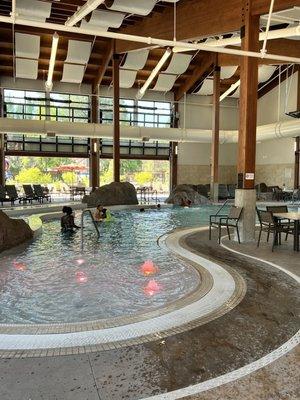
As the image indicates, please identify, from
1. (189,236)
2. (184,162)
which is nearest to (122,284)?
(189,236)

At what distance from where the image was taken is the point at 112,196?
1445 centimetres

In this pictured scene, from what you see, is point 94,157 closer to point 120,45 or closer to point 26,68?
point 26,68

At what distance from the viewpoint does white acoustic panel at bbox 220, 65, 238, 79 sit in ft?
61.9

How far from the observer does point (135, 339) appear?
9.38ft

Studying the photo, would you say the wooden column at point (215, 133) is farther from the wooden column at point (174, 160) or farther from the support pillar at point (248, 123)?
the support pillar at point (248, 123)

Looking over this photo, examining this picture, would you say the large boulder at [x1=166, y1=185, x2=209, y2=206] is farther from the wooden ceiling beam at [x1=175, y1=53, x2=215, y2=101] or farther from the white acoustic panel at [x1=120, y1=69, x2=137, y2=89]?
the white acoustic panel at [x1=120, y1=69, x2=137, y2=89]

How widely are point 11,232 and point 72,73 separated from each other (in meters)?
13.7

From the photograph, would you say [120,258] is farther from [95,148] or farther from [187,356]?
[95,148]

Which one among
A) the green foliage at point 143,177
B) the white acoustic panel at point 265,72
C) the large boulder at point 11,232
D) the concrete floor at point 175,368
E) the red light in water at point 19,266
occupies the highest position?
the white acoustic panel at point 265,72

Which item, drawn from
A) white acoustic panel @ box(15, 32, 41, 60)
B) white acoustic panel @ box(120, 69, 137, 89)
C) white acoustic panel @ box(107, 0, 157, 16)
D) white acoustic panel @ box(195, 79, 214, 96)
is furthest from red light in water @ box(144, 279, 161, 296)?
white acoustic panel @ box(195, 79, 214, 96)

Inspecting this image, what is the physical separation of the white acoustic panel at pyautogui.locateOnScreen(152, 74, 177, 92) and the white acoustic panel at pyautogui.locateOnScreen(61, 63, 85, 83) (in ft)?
13.8

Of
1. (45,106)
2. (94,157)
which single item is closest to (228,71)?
(94,157)

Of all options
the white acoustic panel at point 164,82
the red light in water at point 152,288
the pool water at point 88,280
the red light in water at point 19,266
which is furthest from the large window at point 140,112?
the red light in water at point 152,288

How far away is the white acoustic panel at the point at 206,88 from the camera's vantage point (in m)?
20.6
